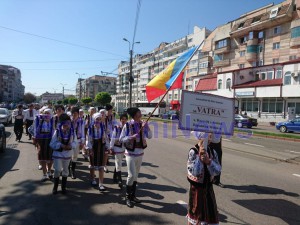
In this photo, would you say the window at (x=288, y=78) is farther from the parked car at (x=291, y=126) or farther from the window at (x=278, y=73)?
the parked car at (x=291, y=126)

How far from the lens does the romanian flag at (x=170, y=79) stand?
19.1 feet

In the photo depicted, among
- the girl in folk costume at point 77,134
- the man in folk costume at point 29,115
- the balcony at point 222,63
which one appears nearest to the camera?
the girl in folk costume at point 77,134

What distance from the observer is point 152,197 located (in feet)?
19.0

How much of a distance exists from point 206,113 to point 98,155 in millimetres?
2908

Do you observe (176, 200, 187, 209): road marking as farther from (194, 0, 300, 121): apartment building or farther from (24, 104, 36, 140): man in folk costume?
(194, 0, 300, 121): apartment building

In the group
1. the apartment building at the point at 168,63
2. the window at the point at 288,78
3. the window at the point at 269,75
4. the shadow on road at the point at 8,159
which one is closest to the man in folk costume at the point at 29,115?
the shadow on road at the point at 8,159

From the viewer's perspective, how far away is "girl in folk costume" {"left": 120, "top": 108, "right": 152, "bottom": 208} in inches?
211

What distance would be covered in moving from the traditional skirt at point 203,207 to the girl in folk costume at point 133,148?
1.84 m

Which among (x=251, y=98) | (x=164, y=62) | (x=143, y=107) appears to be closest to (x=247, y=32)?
(x=251, y=98)

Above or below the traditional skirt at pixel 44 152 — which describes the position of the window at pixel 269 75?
above

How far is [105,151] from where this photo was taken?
643 cm

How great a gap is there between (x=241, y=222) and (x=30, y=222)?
3.38m

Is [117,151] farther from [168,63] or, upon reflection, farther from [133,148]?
[168,63]

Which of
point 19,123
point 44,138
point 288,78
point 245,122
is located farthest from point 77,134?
point 288,78
